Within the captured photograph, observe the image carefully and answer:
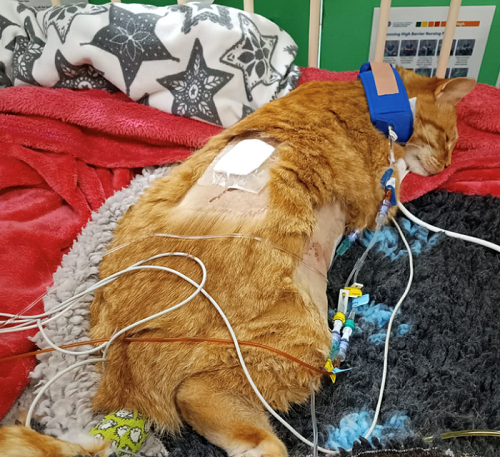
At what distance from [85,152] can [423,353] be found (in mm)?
1182

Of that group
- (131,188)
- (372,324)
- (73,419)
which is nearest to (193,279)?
(73,419)

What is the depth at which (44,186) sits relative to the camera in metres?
1.37

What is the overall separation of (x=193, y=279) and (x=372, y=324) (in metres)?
0.47

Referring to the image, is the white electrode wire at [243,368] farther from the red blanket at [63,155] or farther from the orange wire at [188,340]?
the red blanket at [63,155]

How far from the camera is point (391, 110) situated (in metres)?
1.27

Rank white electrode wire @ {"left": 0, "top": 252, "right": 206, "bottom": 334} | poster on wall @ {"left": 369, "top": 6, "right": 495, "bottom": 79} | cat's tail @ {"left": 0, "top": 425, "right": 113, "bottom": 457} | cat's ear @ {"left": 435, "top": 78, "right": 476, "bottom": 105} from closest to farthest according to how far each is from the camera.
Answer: cat's tail @ {"left": 0, "top": 425, "right": 113, "bottom": 457} → white electrode wire @ {"left": 0, "top": 252, "right": 206, "bottom": 334} → cat's ear @ {"left": 435, "top": 78, "right": 476, "bottom": 105} → poster on wall @ {"left": 369, "top": 6, "right": 495, "bottom": 79}

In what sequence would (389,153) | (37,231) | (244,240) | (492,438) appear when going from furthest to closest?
(389,153) → (37,231) → (244,240) → (492,438)

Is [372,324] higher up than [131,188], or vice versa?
[131,188]

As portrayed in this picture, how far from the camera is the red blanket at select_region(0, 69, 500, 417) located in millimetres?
1269

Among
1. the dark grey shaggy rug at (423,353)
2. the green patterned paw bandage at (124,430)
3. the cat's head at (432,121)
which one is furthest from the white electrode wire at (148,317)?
the cat's head at (432,121)

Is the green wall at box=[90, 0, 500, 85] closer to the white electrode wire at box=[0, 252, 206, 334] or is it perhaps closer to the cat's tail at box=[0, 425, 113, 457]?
the white electrode wire at box=[0, 252, 206, 334]

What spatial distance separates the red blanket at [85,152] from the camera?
1269 mm

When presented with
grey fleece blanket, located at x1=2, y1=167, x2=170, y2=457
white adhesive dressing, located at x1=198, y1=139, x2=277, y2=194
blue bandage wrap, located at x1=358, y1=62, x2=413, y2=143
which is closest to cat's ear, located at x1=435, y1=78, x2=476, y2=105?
blue bandage wrap, located at x1=358, y1=62, x2=413, y2=143

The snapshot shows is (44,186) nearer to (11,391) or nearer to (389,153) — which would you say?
(11,391)
